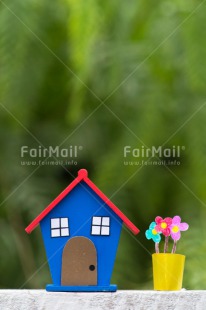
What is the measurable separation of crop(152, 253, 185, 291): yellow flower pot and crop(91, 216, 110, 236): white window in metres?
0.08

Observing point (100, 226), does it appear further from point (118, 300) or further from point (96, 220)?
point (118, 300)

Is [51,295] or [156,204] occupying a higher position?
[156,204]

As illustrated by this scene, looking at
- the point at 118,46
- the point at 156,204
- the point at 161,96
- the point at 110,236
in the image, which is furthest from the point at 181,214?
the point at 110,236

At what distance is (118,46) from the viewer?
5.99 feet

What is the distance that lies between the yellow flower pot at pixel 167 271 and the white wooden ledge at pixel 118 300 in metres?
0.02

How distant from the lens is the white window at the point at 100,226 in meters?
1.34

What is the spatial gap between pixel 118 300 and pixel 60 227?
14 cm

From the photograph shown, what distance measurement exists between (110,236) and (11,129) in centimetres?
78

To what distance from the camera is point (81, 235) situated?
4.41 feet

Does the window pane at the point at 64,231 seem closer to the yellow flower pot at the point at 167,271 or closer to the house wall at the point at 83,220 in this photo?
the house wall at the point at 83,220

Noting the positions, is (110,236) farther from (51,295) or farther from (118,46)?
(118,46)

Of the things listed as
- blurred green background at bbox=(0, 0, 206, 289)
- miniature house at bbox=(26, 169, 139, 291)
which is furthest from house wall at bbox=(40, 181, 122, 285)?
blurred green background at bbox=(0, 0, 206, 289)

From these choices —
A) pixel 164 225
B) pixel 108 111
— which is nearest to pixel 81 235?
pixel 164 225

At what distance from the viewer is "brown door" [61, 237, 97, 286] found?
133cm
